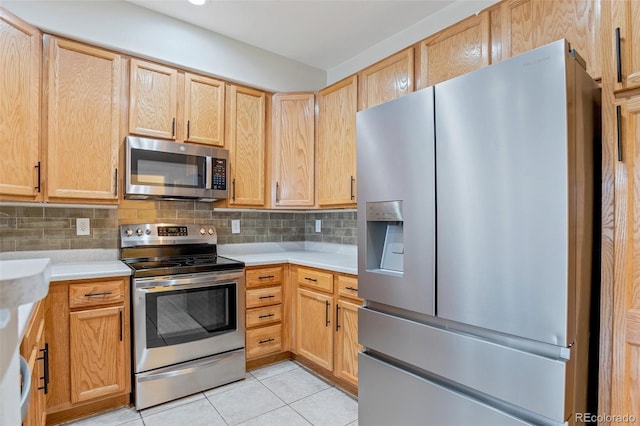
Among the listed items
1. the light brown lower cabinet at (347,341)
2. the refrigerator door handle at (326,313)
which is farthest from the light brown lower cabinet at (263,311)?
the light brown lower cabinet at (347,341)

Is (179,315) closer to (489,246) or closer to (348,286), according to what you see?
(348,286)

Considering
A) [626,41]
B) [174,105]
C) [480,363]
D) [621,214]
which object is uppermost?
[174,105]

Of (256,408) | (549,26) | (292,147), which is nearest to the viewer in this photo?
(549,26)

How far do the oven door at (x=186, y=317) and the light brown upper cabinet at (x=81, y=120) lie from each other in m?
0.72

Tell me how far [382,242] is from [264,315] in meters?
1.37

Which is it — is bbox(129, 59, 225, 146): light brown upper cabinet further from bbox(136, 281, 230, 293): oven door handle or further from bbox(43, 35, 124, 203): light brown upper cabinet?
bbox(136, 281, 230, 293): oven door handle

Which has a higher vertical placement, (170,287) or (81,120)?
(81,120)

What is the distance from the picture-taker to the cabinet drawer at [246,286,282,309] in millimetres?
2539

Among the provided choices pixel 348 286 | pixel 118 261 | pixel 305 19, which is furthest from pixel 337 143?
pixel 118 261

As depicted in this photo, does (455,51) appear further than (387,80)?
No

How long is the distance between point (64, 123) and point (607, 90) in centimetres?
273

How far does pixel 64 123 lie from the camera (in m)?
2.08

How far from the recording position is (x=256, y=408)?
210 centimetres

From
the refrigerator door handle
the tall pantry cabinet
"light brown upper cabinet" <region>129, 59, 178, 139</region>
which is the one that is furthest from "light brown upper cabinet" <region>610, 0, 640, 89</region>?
"light brown upper cabinet" <region>129, 59, 178, 139</region>
